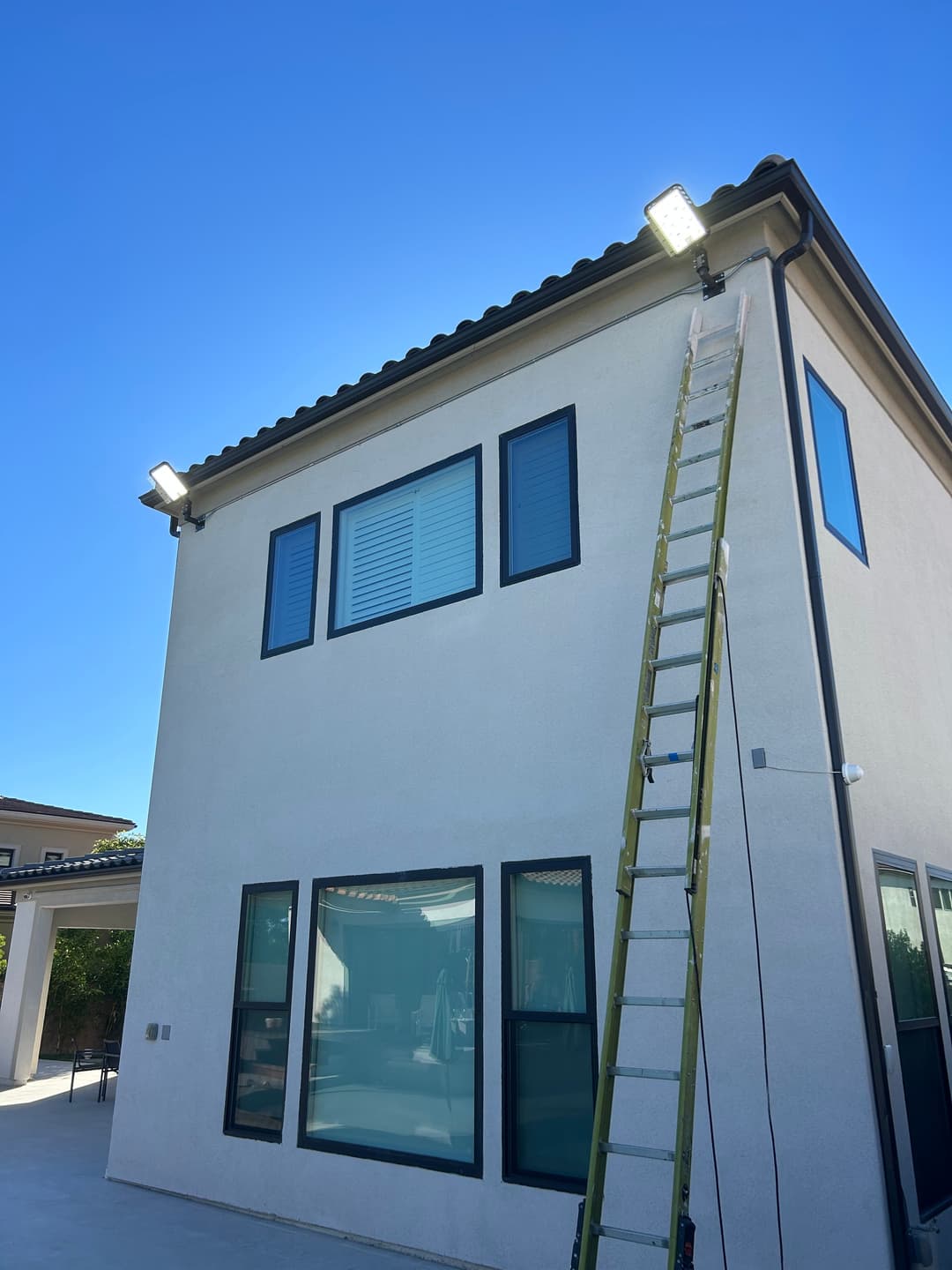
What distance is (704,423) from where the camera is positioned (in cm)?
519

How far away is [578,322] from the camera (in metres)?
6.33

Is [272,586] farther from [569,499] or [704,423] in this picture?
[704,423]

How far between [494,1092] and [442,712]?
231 centimetres

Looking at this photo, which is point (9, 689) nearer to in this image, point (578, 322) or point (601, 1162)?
point (578, 322)

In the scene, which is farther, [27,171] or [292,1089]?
[27,171]

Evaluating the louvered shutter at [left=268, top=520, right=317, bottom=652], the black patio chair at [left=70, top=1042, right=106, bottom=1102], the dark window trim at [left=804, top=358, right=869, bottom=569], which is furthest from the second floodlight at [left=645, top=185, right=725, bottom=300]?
the black patio chair at [left=70, top=1042, right=106, bottom=1102]

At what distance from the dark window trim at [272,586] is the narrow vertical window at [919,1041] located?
4535 millimetres

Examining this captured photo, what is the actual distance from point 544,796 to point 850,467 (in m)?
3.01

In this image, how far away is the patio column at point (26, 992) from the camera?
14477 mm

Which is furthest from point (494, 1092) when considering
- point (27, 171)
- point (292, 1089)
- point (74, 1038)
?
point (74, 1038)

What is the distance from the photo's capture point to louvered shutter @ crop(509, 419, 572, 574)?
598 cm

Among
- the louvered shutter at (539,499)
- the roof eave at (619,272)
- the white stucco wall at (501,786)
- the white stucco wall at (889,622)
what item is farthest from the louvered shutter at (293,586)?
the white stucco wall at (889,622)

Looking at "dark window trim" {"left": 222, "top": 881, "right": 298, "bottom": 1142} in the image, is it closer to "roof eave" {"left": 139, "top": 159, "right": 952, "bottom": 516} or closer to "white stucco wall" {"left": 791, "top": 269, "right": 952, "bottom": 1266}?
"roof eave" {"left": 139, "top": 159, "right": 952, "bottom": 516}

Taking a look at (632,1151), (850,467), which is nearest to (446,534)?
(850,467)
